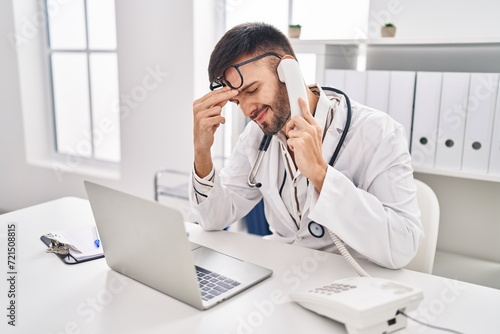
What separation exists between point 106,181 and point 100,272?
2.27 m

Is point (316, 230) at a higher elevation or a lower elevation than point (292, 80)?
lower

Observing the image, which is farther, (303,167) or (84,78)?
(84,78)

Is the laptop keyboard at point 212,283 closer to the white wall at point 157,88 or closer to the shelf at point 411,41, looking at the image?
the shelf at point 411,41

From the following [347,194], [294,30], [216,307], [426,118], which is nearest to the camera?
[216,307]

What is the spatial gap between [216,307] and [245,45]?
715 mm

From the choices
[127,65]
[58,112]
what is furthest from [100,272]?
[58,112]

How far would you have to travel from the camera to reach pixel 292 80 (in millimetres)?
1150

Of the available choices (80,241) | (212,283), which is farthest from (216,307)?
(80,241)

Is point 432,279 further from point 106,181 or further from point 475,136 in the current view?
point 106,181

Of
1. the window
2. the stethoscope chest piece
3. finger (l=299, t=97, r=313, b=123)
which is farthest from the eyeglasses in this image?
the window

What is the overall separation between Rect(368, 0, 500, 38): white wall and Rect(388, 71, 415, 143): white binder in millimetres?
301

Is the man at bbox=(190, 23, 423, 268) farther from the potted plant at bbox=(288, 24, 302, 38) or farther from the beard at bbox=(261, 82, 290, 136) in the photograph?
the potted plant at bbox=(288, 24, 302, 38)

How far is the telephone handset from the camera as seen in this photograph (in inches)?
44.4

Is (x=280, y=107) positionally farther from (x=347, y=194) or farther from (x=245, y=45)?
(x=347, y=194)
